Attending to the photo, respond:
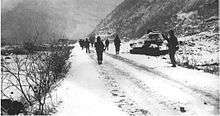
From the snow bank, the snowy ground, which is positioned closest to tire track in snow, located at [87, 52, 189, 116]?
the snowy ground

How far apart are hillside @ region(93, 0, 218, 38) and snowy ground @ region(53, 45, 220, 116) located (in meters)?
24.3

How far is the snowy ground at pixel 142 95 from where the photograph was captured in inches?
345

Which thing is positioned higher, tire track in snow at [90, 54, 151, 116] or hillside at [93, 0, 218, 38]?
hillside at [93, 0, 218, 38]

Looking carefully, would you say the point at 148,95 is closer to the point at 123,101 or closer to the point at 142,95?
the point at 142,95

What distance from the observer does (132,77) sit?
14.6 m

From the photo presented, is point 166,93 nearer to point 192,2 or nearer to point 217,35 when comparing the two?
point 217,35

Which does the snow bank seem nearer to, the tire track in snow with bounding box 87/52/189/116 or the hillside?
the tire track in snow with bounding box 87/52/189/116

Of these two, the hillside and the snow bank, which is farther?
the hillside

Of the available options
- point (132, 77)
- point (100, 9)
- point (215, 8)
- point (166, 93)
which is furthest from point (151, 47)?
point (100, 9)

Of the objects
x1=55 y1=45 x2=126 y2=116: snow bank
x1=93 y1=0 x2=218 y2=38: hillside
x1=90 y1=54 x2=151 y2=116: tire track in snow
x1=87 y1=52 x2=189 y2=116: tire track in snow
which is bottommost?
x1=55 y1=45 x2=126 y2=116: snow bank

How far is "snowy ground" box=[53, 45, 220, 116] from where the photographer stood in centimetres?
876

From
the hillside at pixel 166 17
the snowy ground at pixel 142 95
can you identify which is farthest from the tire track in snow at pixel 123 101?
the hillside at pixel 166 17

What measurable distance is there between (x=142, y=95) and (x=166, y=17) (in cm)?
5291

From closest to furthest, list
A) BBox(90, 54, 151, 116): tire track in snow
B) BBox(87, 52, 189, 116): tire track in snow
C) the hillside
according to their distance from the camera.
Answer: BBox(90, 54, 151, 116): tire track in snow → BBox(87, 52, 189, 116): tire track in snow → the hillside
